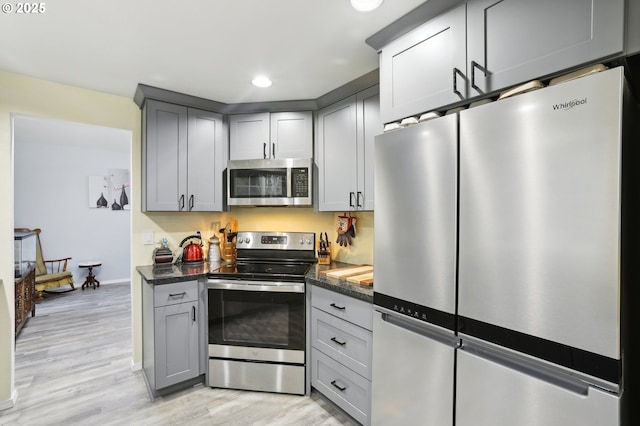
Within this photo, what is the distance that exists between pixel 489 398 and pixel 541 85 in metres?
1.18

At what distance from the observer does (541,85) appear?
114 cm

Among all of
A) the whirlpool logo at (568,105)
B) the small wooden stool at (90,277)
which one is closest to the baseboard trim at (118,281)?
the small wooden stool at (90,277)

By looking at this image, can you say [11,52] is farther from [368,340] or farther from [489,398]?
[489,398]

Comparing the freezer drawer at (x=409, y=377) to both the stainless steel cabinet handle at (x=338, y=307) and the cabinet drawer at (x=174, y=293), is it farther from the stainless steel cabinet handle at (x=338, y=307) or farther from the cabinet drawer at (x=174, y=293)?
the cabinet drawer at (x=174, y=293)

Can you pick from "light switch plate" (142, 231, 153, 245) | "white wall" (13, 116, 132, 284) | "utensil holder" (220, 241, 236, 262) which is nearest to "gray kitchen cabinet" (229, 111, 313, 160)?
"utensil holder" (220, 241, 236, 262)

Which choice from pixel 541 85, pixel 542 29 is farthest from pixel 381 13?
pixel 541 85

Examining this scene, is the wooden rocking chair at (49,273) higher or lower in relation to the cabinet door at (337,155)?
lower

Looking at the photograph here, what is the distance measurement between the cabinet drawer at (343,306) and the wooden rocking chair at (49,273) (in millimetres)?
4796

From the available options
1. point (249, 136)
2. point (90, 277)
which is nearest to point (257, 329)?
point (249, 136)

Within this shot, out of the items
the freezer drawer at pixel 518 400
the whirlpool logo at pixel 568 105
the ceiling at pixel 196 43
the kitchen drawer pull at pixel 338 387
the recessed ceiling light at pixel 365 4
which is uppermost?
the ceiling at pixel 196 43

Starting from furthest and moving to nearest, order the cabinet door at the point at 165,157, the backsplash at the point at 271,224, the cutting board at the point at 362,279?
the backsplash at the point at 271,224, the cabinet door at the point at 165,157, the cutting board at the point at 362,279

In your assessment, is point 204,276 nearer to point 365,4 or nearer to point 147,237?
point 147,237

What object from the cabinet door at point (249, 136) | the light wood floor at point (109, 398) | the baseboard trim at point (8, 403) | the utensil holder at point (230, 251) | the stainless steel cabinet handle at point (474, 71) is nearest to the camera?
the stainless steel cabinet handle at point (474, 71)

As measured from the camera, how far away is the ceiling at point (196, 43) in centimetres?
155
